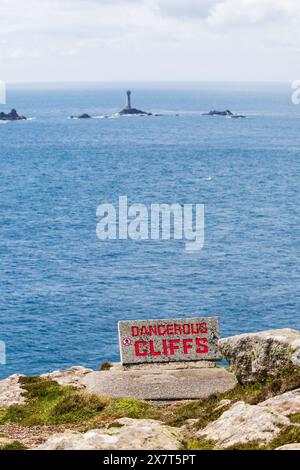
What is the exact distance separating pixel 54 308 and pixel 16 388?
4137 centimetres

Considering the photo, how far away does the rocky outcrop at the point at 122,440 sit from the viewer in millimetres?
16827

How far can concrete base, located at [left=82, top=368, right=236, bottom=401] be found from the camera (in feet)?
115

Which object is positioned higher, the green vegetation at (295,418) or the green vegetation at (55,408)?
the green vegetation at (295,418)

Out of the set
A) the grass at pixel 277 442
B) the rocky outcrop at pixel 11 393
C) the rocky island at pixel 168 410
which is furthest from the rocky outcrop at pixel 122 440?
the rocky outcrop at pixel 11 393

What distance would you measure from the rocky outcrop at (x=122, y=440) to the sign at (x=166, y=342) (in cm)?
2127

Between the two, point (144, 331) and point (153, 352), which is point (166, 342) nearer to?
point (153, 352)

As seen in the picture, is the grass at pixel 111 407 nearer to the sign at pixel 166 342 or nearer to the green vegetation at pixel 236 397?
the green vegetation at pixel 236 397

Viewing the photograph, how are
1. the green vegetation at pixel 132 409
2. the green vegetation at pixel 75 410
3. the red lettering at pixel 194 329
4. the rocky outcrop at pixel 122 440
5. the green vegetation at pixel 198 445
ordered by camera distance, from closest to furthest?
the rocky outcrop at pixel 122 440
the green vegetation at pixel 198 445
the green vegetation at pixel 132 409
the green vegetation at pixel 75 410
the red lettering at pixel 194 329

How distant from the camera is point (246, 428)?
781 inches

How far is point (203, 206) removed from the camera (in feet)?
447

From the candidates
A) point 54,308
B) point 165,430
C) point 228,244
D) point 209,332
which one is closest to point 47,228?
point 228,244

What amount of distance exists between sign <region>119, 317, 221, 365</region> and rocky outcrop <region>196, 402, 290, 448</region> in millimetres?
18592

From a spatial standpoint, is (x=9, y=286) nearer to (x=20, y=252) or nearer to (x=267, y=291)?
(x=20, y=252)

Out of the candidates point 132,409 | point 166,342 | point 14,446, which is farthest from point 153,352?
point 14,446
